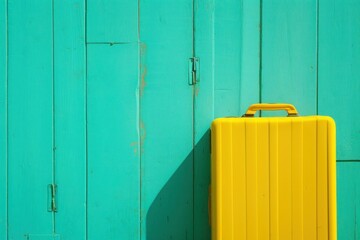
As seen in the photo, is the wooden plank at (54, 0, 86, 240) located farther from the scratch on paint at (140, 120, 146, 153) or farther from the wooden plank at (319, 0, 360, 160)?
the wooden plank at (319, 0, 360, 160)

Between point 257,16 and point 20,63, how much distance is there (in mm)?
758

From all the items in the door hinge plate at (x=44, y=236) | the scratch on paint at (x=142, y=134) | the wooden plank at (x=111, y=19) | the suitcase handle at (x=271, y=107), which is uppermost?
the wooden plank at (x=111, y=19)

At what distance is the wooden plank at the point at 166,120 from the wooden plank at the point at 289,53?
240 mm

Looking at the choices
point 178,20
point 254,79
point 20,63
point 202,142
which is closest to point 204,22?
point 178,20

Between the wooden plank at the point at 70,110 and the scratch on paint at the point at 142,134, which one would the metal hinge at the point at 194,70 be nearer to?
the scratch on paint at the point at 142,134

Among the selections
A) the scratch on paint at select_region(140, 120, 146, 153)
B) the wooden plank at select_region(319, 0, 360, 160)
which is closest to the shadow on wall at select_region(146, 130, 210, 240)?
the scratch on paint at select_region(140, 120, 146, 153)

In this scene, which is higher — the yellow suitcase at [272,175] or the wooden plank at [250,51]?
the wooden plank at [250,51]

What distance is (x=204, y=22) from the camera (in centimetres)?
120

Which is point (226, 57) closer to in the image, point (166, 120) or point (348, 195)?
point (166, 120)

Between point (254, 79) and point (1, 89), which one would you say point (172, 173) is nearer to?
point (254, 79)

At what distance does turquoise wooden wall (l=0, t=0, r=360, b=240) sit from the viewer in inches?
47.2

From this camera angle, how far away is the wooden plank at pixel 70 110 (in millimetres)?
1206

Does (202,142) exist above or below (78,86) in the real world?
below

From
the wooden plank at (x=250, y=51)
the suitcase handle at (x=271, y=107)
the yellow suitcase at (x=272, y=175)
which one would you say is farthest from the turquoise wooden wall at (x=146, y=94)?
the yellow suitcase at (x=272, y=175)
